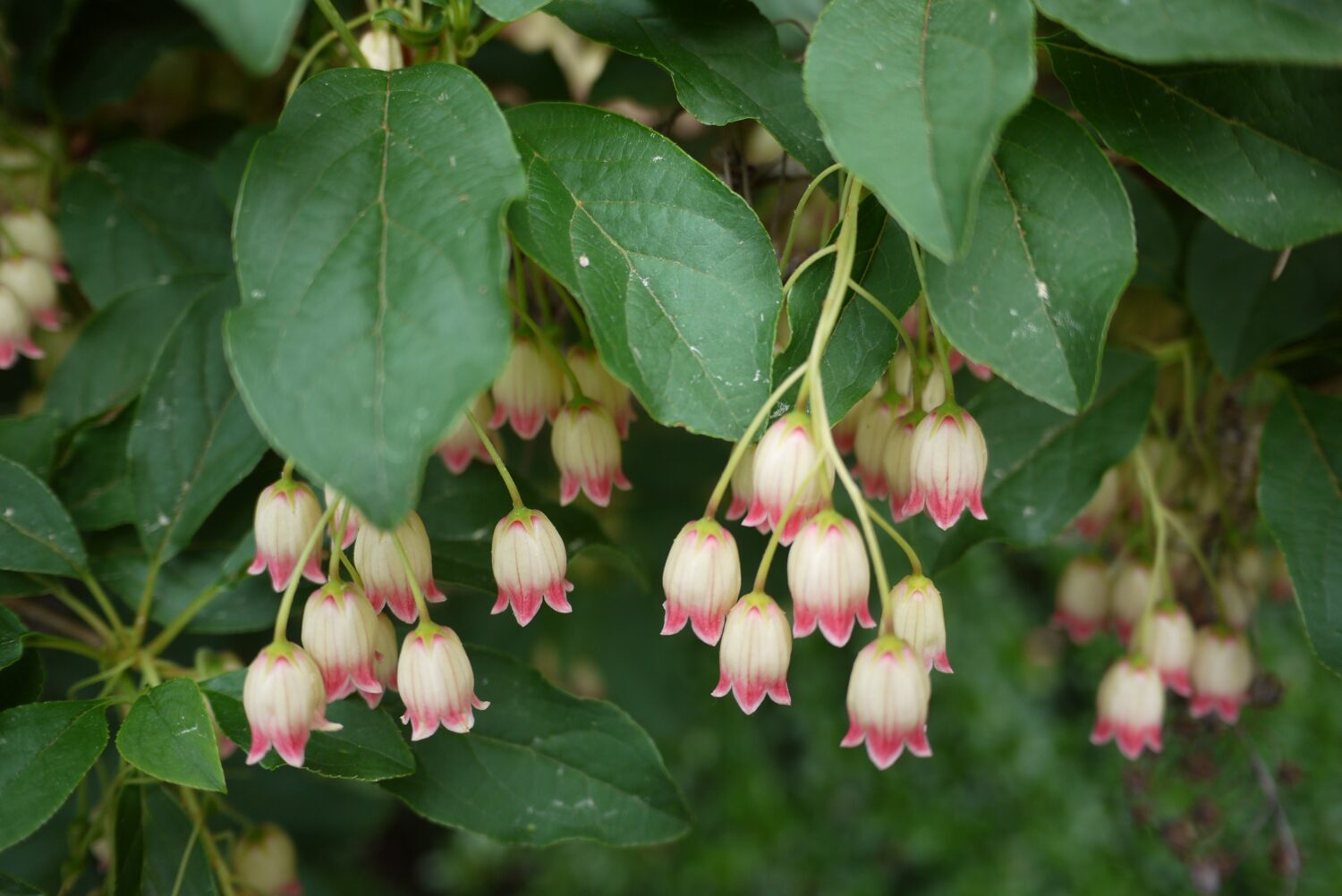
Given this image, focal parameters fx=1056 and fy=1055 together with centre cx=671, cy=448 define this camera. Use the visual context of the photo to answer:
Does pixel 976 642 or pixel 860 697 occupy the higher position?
pixel 860 697

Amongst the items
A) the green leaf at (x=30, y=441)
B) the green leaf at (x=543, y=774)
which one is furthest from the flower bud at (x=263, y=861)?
the green leaf at (x=30, y=441)

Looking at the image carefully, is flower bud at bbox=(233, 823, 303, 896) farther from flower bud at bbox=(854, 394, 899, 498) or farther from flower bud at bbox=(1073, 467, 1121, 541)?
flower bud at bbox=(1073, 467, 1121, 541)

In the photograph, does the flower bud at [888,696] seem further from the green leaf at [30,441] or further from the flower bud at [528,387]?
the green leaf at [30,441]

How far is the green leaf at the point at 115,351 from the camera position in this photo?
977 mm

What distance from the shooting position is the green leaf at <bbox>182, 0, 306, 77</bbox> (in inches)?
18.3

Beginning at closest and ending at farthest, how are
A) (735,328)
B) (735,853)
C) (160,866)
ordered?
(735,328) → (160,866) → (735,853)

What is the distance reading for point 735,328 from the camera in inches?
24.5

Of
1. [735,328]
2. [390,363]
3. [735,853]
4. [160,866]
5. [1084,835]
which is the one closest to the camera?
[390,363]

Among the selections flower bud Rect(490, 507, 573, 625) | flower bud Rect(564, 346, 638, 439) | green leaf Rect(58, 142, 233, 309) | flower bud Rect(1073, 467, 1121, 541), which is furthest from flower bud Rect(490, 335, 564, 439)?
flower bud Rect(1073, 467, 1121, 541)

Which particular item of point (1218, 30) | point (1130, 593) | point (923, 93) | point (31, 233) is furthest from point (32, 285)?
point (1130, 593)

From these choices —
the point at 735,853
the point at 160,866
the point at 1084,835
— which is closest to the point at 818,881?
the point at 735,853

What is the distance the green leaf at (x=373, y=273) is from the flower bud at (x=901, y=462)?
1.00 feet

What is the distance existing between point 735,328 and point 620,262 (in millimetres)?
83

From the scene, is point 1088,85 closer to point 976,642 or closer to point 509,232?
point 509,232
